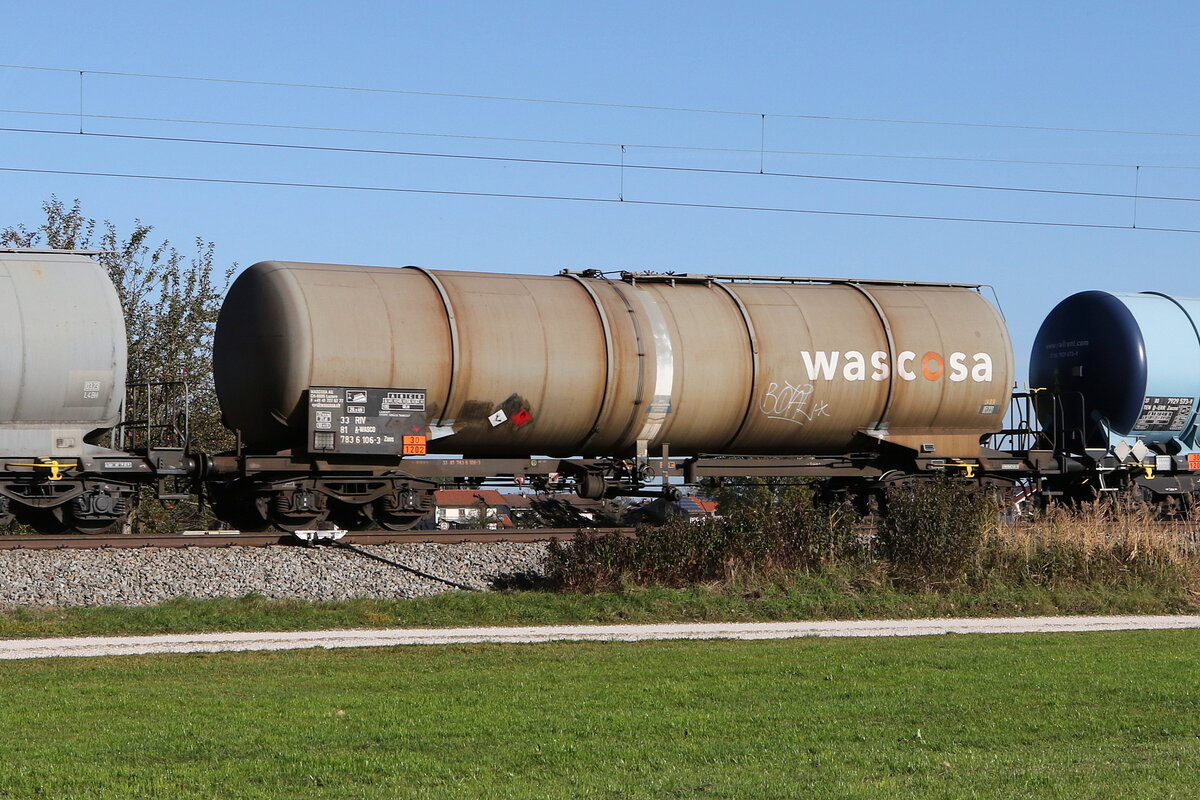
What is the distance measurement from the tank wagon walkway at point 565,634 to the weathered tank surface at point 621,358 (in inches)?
204

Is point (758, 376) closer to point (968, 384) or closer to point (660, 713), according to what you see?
point (968, 384)

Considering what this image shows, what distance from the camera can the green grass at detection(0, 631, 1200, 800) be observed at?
6.85 meters

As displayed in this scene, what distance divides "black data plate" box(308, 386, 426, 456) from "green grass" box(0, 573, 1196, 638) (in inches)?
131

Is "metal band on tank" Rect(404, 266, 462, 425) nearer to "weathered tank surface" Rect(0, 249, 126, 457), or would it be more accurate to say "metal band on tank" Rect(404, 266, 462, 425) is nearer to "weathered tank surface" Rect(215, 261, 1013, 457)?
"weathered tank surface" Rect(215, 261, 1013, 457)

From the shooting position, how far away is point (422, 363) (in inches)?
711

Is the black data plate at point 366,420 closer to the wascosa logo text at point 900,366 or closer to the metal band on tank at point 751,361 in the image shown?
the metal band on tank at point 751,361

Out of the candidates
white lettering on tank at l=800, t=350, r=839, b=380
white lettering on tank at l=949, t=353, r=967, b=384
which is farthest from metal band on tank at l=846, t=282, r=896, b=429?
white lettering on tank at l=949, t=353, r=967, b=384

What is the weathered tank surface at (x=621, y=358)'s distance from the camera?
17.9 m

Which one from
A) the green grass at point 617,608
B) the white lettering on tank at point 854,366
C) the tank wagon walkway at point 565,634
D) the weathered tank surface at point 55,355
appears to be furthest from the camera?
the white lettering on tank at point 854,366

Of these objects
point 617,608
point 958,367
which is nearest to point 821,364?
point 958,367

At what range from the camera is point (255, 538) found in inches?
685

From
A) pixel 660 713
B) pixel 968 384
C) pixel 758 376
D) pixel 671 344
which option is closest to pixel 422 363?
pixel 671 344

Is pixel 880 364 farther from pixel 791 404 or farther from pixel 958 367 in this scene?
pixel 791 404

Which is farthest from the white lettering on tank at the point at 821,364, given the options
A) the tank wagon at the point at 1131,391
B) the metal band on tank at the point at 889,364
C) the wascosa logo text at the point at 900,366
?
the tank wagon at the point at 1131,391
